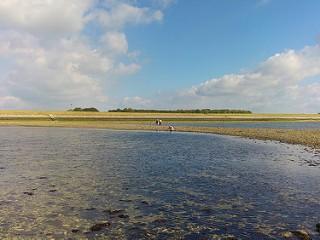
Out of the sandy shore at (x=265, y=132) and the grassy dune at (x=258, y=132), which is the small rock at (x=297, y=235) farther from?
the grassy dune at (x=258, y=132)

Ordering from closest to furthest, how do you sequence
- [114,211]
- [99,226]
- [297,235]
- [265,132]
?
[297,235]
[99,226]
[114,211]
[265,132]

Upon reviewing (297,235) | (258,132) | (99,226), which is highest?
(258,132)

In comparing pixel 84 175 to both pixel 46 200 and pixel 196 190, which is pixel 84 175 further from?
pixel 196 190

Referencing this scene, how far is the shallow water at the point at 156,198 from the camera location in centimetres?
1460

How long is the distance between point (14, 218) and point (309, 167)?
24.8m

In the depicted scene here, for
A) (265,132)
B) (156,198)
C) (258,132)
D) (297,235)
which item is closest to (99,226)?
(156,198)

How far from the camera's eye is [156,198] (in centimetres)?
1969

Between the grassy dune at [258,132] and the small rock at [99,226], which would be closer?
the small rock at [99,226]

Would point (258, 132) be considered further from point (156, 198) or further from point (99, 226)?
point (99, 226)

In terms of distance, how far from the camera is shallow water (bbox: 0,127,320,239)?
14.6 meters

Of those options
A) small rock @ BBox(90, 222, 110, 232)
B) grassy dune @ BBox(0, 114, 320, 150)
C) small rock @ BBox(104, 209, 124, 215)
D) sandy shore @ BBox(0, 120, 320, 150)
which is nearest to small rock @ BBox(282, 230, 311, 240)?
small rock @ BBox(90, 222, 110, 232)

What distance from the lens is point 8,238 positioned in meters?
13.2

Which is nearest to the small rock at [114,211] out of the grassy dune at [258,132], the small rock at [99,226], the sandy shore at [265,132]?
the small rock at [99,226]

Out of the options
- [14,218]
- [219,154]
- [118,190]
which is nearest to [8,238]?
[14,218]
